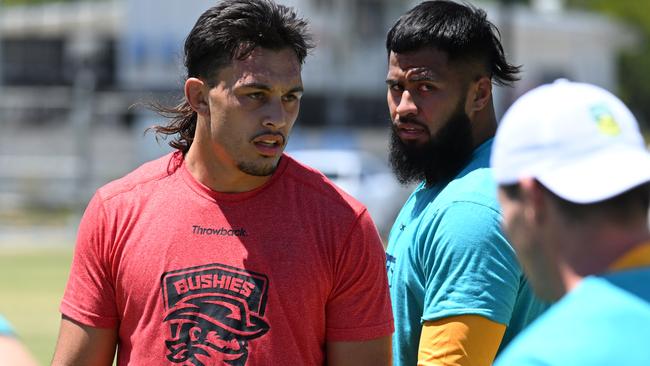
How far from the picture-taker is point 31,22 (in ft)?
178

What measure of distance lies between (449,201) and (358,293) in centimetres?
40

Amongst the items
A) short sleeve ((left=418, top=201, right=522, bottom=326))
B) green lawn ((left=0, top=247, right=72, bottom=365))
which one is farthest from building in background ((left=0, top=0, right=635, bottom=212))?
short sleeve ((left=418, top=201, right=522, bottom=326))

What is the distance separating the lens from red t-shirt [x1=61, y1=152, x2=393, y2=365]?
3516 mm

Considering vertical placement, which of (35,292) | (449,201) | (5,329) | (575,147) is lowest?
(35,292)

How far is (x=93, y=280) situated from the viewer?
3.63m

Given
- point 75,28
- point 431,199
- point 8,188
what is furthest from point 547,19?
point 431,199

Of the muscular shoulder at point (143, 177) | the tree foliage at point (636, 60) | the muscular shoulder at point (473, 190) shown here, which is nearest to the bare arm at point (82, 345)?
the muscular shoulder at point (143, 177)

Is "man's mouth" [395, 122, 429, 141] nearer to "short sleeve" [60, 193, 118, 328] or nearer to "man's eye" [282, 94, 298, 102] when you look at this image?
"man's eye" [282, 94, 298, 102]

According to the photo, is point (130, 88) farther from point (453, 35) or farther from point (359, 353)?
point (359, 353)

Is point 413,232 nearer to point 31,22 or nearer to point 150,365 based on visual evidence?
point 150,365

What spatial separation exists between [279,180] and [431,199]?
528 millimetres

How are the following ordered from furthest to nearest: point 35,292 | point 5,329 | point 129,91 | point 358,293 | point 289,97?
point 129,91
point 35,292
point 289,97
point 358,293
point 5,329

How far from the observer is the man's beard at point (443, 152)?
389 cm

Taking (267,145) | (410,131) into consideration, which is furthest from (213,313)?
(410,131)
